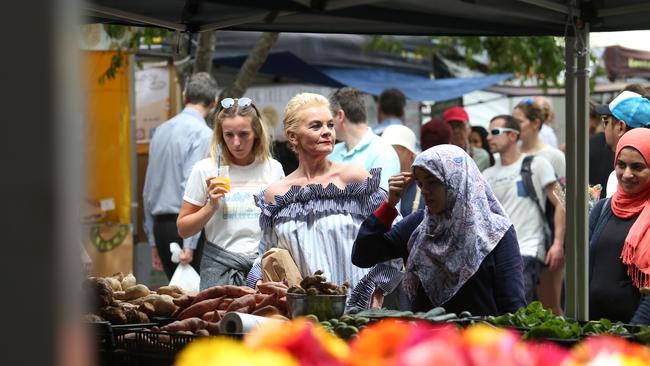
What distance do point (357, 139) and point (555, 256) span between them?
7.74 feet

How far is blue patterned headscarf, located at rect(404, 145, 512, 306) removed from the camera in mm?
4773

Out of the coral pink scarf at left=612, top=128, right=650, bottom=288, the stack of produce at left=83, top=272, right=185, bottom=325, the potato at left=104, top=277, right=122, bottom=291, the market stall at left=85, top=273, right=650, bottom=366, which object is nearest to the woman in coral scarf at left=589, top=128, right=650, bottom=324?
the coral pink scarf at left=612, top=128, right=650, bottom=288

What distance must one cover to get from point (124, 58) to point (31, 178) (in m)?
11.0

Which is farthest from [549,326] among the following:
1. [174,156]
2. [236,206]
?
[174,156]

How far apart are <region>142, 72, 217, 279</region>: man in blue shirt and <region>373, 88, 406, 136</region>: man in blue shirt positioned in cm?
173

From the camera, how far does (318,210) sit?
5.37 m

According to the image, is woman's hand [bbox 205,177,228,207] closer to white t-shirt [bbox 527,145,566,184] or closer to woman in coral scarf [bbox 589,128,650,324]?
woman in coral scarf [bbox 589,128,650,324]

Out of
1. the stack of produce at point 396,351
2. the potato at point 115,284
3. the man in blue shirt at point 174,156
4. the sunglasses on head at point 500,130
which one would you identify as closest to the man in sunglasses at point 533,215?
the sunglasses on head at point 500,130

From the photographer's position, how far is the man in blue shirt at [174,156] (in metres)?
8.50

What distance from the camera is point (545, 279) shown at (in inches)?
367

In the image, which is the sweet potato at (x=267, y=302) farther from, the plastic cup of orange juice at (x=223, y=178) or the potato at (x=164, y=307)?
the plastic cup of orange juice at (x=223, y=178)

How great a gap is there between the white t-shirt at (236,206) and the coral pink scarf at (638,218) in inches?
75.4

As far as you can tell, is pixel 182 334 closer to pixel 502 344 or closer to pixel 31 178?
pixel 502 344

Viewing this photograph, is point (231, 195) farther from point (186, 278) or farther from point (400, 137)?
point (400, 137)
